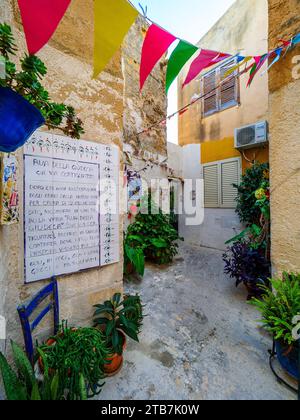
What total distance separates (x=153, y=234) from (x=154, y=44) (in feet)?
10.2

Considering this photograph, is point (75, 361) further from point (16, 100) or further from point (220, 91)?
point (220, 91)

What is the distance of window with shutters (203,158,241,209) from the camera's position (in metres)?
4.71

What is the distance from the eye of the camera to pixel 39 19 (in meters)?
1.01

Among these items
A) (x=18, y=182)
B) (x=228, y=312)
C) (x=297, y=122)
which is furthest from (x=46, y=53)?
(x=228, y=312)

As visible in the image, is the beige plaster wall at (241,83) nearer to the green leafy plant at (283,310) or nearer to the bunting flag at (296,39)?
the bunting flag at (296,39)

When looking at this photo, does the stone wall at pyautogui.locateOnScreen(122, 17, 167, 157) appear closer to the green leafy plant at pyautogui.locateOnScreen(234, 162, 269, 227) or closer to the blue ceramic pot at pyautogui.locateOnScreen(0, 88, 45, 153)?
the green leafy plant at pyautogui.locateOnScreen(234, 162, 269, 227)

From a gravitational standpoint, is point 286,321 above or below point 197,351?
above

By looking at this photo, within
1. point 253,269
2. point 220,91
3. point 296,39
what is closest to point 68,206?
point 253,269

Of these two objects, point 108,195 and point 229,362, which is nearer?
point 229,362

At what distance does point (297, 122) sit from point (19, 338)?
3.11m

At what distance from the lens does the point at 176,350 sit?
1.86 metres

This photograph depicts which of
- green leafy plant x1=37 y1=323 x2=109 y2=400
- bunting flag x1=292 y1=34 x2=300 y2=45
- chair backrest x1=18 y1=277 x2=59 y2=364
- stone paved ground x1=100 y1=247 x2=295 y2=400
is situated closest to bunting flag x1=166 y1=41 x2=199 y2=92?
bunting flag x1=292 y1=34 x2=300 y2=45

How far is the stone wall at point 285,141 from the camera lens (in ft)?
6.33
